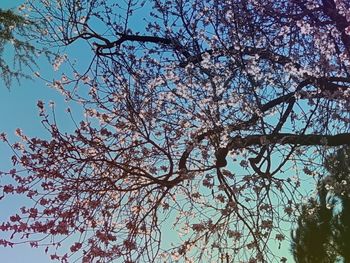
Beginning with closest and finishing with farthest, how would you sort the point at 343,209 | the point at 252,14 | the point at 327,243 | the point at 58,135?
the point at 58,135, the point at 252,14, the point at 343,209, the point at 327,243

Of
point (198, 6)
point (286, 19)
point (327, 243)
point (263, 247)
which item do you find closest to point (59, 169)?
point (263, 247)

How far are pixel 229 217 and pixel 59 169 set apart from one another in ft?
5.38

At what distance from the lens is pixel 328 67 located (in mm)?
5086

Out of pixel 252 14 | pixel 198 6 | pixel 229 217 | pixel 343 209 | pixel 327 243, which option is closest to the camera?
pixel 229 217

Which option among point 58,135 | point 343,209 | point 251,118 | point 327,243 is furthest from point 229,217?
point 327,243

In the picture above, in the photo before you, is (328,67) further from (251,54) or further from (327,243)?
(327,243)

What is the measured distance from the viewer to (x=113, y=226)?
5.09 m

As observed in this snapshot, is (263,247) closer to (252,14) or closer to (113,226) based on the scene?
(113,226)

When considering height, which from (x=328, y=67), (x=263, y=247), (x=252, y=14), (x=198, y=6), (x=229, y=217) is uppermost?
(x=198, y=6)

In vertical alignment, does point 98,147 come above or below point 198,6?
below

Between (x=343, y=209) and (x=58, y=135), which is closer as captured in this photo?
(x=58, y=135)

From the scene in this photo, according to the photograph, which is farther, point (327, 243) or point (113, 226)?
point (327, 243)

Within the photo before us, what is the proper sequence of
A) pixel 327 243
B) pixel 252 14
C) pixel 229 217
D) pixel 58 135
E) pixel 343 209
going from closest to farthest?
pixel 58 135 < pixel 229 217 < pixel 252 14 < pixel 343 209 < pixel 327 243

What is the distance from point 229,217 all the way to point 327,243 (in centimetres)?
446
